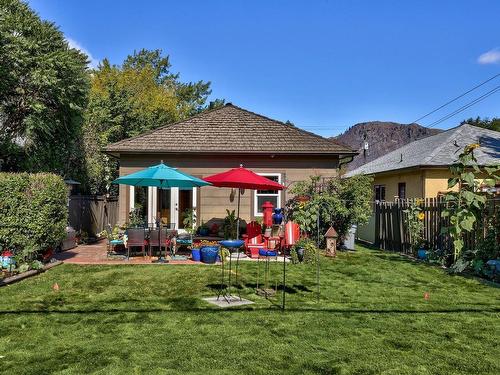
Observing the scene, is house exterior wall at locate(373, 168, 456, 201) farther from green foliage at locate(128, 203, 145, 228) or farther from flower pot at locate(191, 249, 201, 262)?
green foliage at locate(128, 203, 145, 228)

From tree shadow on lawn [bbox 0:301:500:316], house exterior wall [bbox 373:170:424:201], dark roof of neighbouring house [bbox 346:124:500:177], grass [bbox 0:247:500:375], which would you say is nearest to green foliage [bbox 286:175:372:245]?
dark roof of neighbouring house [bbox 346:124:500:177]

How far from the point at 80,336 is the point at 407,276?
260 inches

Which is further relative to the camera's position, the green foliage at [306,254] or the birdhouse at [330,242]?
the birdhouse at [330,242]

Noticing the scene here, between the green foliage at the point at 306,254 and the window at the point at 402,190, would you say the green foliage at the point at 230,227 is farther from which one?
the window at the point at 402,190

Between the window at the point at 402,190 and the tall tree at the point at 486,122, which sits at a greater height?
the tall tree at the point at 486,122

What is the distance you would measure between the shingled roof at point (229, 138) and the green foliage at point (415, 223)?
Result: 251 centimetres

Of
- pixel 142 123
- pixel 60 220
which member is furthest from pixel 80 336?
pixel 142 123

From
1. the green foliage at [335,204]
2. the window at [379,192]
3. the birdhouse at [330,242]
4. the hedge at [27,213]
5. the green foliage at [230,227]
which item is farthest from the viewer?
the window at [379,192]

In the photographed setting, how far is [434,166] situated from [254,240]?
8.15 metres

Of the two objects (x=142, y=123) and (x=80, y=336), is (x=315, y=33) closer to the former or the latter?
(x=142, y=123)

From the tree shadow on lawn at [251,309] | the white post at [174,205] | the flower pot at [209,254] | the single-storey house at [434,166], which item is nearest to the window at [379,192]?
the single-storey house at [434,166]

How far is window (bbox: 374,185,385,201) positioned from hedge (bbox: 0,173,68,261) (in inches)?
627

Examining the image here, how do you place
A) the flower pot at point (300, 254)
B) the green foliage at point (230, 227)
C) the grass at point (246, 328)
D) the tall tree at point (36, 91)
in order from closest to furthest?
the grass at point (246, 328) → the flower pot at point (300, 254) → the green foliage at point (230, 227) → the tall tree at point (36, 91)

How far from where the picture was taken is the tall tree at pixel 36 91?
13555mm
